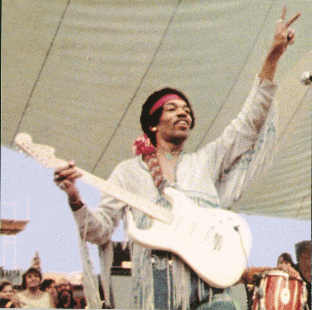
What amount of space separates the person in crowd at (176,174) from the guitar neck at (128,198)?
1.0 inches

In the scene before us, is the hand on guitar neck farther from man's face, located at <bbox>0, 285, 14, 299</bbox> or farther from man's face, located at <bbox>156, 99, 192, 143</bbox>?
man's face, located at <bbox>0, 285, 14, 299</bbox>

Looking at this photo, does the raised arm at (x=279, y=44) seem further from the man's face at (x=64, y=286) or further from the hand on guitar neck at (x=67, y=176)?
the man's face at (x=64, y=286)

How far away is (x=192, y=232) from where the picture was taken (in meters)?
0.87

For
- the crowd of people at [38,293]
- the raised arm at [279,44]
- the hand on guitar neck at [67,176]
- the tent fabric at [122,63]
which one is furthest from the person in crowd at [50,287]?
the raised arm at [279,44]

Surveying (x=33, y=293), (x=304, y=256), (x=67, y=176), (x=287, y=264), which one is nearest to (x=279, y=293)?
(x=287, y=264)

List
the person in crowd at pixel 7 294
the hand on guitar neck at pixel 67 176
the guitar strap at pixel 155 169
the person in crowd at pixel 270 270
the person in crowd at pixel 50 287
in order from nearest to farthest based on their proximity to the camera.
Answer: the hand on guitar neck at pixel 67 176
the guitar strap at pixel 155 169
the person in crowd at pixel 270 270
the person in crowd at pixel 7 294
the person in crowd at pixel 50 287

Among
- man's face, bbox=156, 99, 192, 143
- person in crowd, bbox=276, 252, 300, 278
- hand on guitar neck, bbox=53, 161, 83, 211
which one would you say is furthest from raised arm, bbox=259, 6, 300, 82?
person in crowd, bbox=276, 252, 300, 278

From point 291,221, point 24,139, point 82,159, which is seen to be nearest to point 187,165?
point 24,139

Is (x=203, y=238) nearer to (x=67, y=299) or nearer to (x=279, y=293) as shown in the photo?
(x=279, y=293)

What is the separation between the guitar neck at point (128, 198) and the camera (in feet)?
2.86

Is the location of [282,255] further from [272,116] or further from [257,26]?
[272,116]

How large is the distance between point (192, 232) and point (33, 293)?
0.97 meters

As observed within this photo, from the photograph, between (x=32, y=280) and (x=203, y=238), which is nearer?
(x=203, y=238)

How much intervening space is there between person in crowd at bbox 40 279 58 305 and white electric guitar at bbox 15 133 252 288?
89cm
